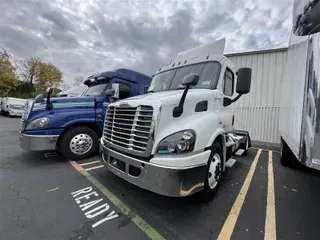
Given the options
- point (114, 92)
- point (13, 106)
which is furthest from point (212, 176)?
point (13, 106)

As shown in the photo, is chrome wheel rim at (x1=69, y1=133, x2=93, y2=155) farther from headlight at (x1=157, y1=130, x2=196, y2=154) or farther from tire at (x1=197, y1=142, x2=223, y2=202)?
tire at (x1=197, y1=142, x2=223, y2=202)

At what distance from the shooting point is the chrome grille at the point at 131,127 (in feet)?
7.96

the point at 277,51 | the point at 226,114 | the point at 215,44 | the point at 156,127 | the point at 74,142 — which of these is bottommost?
the point at 74,142

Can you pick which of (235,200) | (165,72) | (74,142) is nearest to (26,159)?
(74,142)

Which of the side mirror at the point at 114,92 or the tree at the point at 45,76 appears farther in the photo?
the tree at the point at 45,76

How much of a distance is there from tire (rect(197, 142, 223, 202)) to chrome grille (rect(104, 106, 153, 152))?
106cm

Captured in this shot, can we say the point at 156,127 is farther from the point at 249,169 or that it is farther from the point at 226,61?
the point at 249,169

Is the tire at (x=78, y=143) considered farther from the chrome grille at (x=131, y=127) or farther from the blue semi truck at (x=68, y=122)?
the chrome grille at (x=131, y=127)

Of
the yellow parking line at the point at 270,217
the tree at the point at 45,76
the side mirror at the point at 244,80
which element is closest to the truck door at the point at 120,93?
the side mirror at the point at 244,80

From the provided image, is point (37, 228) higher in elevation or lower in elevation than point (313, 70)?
lower

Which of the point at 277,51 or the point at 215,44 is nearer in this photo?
the point at 215,44

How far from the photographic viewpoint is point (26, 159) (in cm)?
483

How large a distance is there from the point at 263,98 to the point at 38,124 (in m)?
10.1

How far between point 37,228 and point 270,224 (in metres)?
2.95
